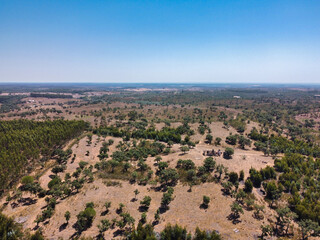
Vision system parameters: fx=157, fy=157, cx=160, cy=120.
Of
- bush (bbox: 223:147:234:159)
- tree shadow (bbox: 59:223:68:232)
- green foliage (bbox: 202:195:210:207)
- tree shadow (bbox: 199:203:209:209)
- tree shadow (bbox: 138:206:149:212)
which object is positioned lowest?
tree shadow (bbox: 59:223:68:232)

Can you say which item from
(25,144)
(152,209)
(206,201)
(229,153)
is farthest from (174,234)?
(25,144)

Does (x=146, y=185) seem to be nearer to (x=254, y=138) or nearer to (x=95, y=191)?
(x=95, y=191)

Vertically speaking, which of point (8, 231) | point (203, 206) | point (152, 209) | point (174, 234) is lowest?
point (152, 209)

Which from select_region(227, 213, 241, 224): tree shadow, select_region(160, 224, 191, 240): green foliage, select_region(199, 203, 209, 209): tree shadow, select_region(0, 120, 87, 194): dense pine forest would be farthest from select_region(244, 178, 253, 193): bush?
select_region(0, 120, 87, 194): dense pine forest

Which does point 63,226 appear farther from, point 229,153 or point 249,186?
point 229,153

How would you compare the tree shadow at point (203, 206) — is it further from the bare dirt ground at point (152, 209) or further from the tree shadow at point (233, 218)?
the tree shadow at point (233, 218)

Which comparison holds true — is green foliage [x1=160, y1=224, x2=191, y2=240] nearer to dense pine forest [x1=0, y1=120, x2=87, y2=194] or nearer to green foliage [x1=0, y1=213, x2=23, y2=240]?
green foliage [x1=0, y1=213, x2=23, y2=240]

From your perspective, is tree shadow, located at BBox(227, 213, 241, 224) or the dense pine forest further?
the dense pine forest

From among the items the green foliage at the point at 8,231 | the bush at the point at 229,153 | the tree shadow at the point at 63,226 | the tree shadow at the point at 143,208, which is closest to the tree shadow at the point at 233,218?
the tree shadow at the point at 143,208

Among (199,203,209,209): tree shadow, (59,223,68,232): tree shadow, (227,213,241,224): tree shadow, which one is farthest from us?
(199,203,209,209): tree shadow

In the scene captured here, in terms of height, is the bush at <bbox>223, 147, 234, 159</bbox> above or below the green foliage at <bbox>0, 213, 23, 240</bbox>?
above

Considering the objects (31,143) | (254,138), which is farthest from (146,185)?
(254,138)
